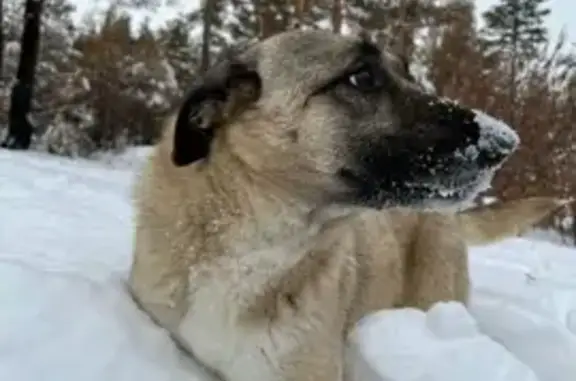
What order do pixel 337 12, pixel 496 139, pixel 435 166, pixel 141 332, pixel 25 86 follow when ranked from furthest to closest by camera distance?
pixel 337 12
pixel 25 86
pixel 141 332
pixel 435 166
pixel 496 139

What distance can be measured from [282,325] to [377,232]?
918mm

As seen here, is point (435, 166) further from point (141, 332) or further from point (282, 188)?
point (141, 332)

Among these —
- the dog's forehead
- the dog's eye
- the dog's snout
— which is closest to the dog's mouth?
the dog's snout

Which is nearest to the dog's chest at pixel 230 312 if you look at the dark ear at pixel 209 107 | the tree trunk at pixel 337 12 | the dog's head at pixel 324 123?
the dog's head at pixel 324 123

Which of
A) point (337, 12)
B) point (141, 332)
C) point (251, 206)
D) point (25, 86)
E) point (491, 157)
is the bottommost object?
point (25, 86)

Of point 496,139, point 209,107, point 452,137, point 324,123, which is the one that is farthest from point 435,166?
point 209,107

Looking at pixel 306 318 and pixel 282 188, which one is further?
pixel 282 188

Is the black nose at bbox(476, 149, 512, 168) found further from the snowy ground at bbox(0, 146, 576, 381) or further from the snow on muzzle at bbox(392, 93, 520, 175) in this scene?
the snowy ground at bbox(0, 146, 576, 381)

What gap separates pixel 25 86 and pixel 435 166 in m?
14.8

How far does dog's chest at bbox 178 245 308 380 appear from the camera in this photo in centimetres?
286

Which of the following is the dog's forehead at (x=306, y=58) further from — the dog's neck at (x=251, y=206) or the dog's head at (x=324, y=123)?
the dog's neck at (x=251, y=206)

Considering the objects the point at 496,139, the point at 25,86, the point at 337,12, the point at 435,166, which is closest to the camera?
the point at 496,139

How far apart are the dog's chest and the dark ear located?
44 centimetres

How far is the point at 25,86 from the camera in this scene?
16359mm
